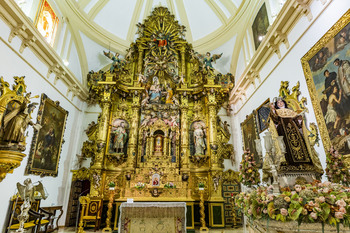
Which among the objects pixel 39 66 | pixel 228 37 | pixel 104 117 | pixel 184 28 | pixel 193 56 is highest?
pixel 184 28

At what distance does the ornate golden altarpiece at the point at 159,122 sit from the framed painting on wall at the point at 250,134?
128 cm

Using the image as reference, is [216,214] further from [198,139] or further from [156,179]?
[198,139]

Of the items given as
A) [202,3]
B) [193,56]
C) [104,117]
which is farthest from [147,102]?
[202,3]

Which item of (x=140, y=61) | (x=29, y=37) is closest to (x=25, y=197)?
(x=29, y=37)

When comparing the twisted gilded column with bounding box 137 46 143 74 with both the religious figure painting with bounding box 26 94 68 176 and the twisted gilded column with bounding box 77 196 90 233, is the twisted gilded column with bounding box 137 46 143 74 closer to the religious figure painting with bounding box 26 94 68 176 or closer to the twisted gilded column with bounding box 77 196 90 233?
the religious figure painting with bounding box 26 94 68 176

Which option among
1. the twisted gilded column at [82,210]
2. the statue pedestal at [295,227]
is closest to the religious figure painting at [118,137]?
the twisted gilded column at [82,210]

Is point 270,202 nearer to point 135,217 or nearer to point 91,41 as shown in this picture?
point 135,217

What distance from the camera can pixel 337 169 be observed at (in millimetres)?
4152

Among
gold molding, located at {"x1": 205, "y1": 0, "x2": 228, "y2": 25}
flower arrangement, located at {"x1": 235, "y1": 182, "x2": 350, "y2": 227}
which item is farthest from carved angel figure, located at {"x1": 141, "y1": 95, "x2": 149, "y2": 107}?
flower arrangement, located at {"x1": 235, "y1": 182, "x2": 350, "y2": 227}

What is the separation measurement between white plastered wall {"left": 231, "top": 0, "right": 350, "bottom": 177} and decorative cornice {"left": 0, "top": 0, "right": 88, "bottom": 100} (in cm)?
886

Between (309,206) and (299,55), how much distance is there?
16.6ft

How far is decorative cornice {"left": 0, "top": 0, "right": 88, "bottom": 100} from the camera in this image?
6379 mm

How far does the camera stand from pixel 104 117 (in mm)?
11109

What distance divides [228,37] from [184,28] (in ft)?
9.64
